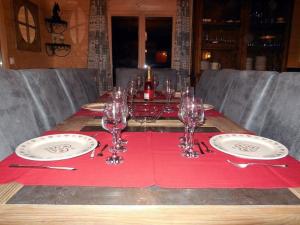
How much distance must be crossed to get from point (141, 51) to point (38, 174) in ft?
13.6

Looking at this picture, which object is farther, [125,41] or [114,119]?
[125,41]

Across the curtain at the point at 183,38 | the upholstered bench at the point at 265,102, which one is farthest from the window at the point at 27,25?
the upholstered bench at the point at 265,102

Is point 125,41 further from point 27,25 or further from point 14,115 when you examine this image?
point 14,115

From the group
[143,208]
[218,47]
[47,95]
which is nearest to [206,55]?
[218,47]

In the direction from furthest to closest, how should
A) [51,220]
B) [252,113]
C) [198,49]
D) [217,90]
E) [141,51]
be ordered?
[141,51]
[198,49]
[217,90]
[252,113]
[51,220]

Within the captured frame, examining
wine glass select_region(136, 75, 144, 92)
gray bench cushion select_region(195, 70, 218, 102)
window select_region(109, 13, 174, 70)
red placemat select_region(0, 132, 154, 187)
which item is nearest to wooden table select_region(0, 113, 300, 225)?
red placemat select_region(0, 132, 154, 187)

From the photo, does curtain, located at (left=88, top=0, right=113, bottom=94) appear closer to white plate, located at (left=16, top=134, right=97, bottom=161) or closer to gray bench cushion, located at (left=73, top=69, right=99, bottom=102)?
gray bench cushion, located at (left=73, top=69, right=99, bottom=102)

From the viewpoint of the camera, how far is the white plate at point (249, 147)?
73 cm

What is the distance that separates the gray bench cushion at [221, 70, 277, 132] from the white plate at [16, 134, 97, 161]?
98 cm

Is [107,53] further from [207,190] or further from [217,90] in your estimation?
[207,190]

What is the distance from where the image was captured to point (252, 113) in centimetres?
143

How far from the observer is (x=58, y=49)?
14.3 feet

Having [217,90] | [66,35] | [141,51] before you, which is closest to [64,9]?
[66,35]

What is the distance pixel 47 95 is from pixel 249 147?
1280mm
